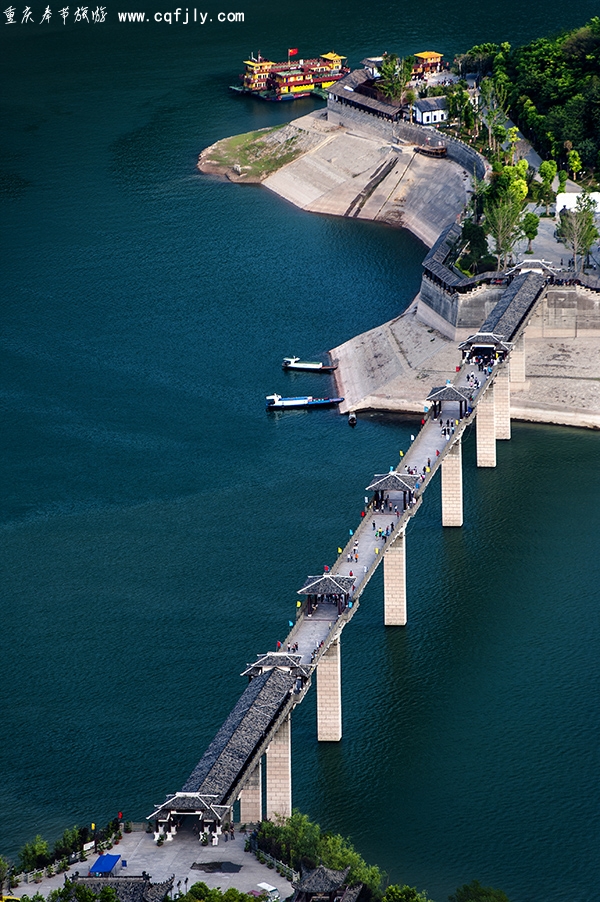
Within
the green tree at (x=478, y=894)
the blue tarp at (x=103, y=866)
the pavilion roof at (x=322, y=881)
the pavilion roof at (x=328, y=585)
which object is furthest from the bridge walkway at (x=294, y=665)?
the green tree at (x=478, y=894)

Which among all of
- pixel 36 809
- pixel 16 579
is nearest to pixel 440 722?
pixel 36 809

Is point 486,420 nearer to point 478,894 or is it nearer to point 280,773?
point 280,773

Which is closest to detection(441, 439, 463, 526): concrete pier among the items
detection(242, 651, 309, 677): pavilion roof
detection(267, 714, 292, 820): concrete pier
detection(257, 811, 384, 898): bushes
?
detection(242, 651, 309, 677): pavilion roof

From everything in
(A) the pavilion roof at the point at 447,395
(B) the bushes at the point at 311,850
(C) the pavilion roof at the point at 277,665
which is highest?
(A) the pavilion roof at the point at 447,395

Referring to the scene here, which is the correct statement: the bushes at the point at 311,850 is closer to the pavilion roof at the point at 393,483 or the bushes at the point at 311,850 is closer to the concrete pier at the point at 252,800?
the concrete pier at the point at 252,800

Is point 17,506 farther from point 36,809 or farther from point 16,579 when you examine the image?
point 36,809

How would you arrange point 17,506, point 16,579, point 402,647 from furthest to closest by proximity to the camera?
point 17,506
point 16,579
point 402,647
